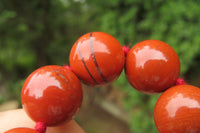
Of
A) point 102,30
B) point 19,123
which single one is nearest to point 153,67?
point 19,123

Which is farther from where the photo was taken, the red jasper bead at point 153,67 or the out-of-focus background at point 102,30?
the out-of-focus background at point 102,30

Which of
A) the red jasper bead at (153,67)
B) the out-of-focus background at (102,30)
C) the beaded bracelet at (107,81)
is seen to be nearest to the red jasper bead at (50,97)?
the beaded bracelet at (107,81)

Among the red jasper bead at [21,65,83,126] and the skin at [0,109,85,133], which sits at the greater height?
the red jasper bead at [21,65,83,126]

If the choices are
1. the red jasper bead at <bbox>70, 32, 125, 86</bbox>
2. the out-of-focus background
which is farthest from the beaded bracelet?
the out-of-focus background

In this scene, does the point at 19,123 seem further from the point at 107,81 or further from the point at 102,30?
the point at 102,30

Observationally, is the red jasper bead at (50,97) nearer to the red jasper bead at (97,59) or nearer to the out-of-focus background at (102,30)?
the red jasper bead at (97,59)

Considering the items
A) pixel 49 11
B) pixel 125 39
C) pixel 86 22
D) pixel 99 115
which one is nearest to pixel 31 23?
pixel 49 11

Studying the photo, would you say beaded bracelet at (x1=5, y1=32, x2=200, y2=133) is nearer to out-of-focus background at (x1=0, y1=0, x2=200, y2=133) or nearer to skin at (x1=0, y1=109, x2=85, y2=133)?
skin at (x1=0, y1=109, x2=85, y2=133)
